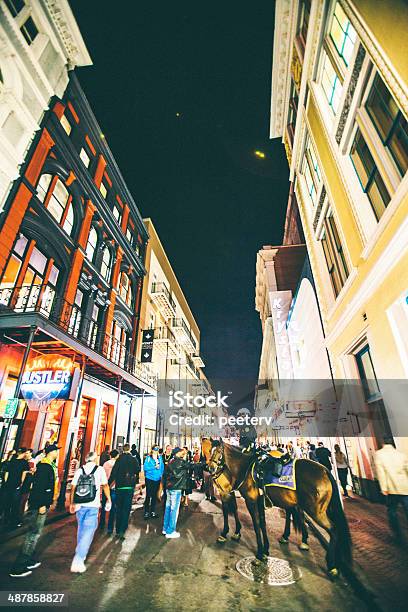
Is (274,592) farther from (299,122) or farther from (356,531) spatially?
(299,122)

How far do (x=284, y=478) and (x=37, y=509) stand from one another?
182 inches

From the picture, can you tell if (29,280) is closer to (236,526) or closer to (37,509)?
(37,509)

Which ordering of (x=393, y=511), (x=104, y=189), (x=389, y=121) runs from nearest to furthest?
(x=393, y=511), (x=389, y=121), (x=104, y=189)

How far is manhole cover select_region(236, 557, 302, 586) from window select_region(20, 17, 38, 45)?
20460 mm

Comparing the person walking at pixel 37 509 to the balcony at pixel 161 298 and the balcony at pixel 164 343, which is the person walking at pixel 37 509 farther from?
the balcony at pixel 161 298

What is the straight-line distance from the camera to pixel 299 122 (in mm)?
14102

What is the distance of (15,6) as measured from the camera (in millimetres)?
12383

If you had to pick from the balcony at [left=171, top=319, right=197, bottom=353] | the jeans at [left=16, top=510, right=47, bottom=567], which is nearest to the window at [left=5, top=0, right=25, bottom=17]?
the jeans at [left=16, top=510, right=47, bottom=567]

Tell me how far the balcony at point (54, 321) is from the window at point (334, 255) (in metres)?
10.6

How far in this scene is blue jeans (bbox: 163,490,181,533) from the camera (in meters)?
6.59

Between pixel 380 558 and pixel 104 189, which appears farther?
pixel 104 189

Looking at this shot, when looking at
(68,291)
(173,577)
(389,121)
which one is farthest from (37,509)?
(389,121)

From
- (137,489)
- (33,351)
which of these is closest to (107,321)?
(33,351)

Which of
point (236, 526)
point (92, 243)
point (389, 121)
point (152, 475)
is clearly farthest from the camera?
point (92, 243)
